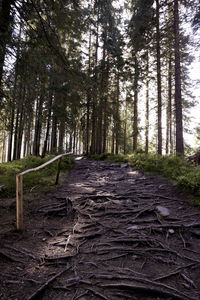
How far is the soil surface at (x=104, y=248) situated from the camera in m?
1.99

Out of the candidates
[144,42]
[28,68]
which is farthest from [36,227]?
[144,42]

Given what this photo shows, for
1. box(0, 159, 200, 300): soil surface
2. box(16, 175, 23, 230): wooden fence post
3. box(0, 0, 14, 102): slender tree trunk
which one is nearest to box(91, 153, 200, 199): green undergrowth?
box(0, 159, 200, 300): soil surface

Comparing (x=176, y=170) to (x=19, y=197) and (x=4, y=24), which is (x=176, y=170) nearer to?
(x=19, y=197)

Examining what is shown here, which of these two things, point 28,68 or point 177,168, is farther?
point 177,168

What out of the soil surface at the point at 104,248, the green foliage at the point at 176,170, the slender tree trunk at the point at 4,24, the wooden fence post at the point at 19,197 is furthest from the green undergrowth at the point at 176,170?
the slender tree trunk at the point at 4,24

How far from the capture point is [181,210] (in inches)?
153

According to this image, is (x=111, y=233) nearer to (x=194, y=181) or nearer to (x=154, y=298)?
(x=154, y=298)

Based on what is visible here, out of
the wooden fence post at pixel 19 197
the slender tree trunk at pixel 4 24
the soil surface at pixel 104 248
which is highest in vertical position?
the slender tree trunk at pixel 4 24

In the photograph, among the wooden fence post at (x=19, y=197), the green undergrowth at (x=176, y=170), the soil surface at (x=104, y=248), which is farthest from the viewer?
the green undergrowth at (x=176, y=170)

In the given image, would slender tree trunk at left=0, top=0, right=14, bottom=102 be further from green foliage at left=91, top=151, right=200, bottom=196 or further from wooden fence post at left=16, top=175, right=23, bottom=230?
green foliage at left=91, top=151, right=200, bottom=196

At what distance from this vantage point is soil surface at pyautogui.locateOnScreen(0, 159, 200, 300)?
1.99 meters

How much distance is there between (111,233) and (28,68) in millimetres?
6324

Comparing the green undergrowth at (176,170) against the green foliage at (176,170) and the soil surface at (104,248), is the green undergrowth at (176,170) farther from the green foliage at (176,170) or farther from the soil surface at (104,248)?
the soil surface at (104,248)

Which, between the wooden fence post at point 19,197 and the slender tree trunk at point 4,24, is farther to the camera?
the slender tree trunk at point 4,24
